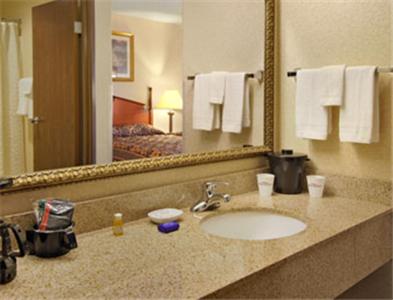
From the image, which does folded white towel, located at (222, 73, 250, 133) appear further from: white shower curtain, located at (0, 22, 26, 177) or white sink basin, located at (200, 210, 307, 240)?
white shower curtain, located at (0, 22, 26, 177)

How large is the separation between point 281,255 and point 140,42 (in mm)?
889

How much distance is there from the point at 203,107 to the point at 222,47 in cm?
28

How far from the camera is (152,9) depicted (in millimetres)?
1614

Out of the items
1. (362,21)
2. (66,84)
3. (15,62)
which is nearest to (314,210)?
(362,21)

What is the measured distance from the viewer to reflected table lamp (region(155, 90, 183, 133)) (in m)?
1.68

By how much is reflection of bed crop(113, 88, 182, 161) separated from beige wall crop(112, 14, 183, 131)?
3cm

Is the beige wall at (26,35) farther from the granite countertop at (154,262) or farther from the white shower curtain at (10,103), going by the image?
the granite countertop at (154,262)

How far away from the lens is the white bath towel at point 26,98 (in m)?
1.28

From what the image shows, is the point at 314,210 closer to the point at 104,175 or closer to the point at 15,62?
the point at 104,175

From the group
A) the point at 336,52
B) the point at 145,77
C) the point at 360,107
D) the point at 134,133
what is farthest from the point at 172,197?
the point at 336,52

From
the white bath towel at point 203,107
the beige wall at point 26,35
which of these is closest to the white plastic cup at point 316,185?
the white bath towel at point 203,107

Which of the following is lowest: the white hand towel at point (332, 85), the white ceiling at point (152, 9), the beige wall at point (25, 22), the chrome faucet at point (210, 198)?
the chrome faucet at point (210, 198)

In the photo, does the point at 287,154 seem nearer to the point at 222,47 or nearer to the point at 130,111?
the point at 222,47

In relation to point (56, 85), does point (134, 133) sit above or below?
below
